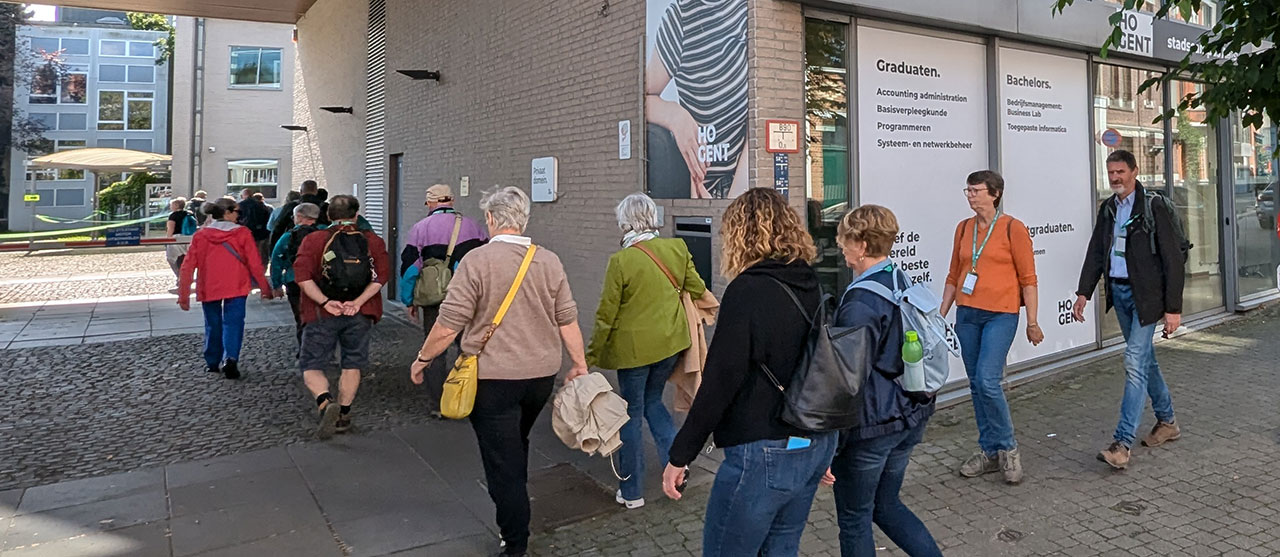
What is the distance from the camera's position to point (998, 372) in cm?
464

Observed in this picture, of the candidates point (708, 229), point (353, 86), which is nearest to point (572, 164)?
point (708, 229)

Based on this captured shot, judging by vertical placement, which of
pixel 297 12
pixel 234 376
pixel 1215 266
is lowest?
pixel 234 376

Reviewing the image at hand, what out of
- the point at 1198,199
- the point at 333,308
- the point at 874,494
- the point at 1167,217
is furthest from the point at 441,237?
the point at 1198,199

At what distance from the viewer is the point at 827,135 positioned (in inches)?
236

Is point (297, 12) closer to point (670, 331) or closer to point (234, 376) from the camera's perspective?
point (234, 376)

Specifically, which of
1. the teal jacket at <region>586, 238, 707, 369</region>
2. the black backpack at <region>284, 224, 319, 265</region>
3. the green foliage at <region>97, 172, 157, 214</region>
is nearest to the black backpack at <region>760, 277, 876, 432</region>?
the teal jacket at <region>586, 238, 707, 369</region>

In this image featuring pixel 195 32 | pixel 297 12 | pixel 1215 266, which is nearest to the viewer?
pixel 1215 266

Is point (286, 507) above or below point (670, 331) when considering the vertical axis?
below

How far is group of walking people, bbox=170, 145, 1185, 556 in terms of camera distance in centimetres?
265

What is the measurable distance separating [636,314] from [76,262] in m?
22.1

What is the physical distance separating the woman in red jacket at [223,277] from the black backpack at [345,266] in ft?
7.41

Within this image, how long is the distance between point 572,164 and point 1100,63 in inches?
202

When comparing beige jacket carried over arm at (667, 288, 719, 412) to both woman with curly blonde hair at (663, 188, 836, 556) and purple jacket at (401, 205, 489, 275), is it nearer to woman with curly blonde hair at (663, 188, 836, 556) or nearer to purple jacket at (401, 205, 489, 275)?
woman with curly blonde hair at (663, 188, 836, 556)

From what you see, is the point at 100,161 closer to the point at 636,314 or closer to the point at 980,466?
the point at 636,314
